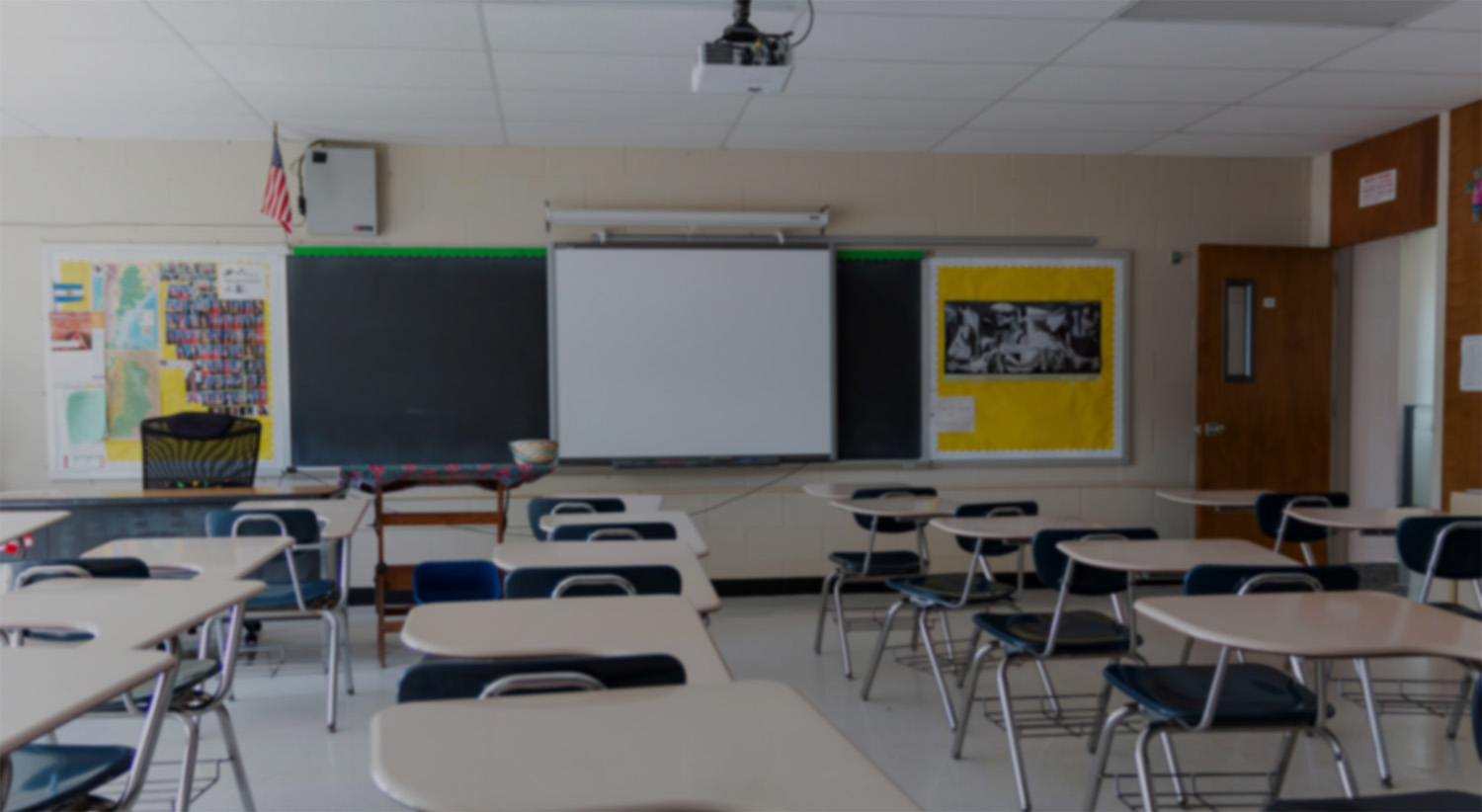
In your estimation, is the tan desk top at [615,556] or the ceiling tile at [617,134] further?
the ceiling tile at [617,134]

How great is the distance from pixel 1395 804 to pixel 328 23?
404 cm

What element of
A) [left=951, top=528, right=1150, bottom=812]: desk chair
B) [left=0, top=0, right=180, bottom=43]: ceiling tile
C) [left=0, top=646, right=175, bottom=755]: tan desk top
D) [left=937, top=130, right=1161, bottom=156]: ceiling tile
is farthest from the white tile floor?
[left=937, top=130, right=1161, bottom=156]: ceiling tile

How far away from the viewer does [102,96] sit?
15.4 feet

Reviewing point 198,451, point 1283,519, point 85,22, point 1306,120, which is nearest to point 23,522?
point 198,451

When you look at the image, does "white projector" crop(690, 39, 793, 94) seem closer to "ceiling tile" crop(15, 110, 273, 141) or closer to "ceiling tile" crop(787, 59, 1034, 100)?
"ceiling tile" crop(787, 59, 1034, 100)

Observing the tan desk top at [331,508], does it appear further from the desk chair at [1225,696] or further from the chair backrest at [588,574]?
the desk chair at [1225,696]

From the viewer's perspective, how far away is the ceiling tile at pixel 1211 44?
13.1 feet

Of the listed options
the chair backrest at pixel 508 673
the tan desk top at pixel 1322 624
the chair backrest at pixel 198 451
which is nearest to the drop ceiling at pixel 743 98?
the chair backrest at pixel 198 451

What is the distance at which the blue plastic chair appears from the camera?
379 cm

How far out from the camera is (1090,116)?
527 centimetres

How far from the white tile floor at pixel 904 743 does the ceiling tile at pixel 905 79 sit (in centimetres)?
263

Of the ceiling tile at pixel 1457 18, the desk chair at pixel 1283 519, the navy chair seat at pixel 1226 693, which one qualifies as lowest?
the navy chair seat at pixel 1226 693

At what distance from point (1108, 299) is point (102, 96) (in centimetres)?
546

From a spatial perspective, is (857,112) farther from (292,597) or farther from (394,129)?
(292,597)
